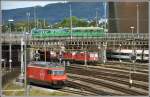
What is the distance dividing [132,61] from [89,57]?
1.19 m

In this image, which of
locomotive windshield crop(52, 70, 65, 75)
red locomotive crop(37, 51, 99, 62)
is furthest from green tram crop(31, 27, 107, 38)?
locomotive windshield crop(52, 70, 65, 75)

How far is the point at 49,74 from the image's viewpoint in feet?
31.2

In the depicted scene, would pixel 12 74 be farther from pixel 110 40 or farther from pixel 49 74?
pixel 110 40

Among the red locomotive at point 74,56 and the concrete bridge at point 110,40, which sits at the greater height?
the concrete bridge at point 110,40

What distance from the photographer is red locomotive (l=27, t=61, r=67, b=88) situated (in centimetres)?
918

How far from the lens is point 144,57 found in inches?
384

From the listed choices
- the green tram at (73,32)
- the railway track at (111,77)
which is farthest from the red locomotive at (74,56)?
the green tram at (73,32)

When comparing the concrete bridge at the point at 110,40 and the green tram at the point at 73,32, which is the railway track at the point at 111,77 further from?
the green tram at the point at 73,32

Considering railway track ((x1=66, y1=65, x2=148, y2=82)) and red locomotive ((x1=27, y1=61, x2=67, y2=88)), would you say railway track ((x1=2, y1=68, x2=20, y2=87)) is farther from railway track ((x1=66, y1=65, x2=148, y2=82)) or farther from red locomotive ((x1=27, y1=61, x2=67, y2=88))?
railway track ((x1=66, y1=65, x2=148, y2=82))

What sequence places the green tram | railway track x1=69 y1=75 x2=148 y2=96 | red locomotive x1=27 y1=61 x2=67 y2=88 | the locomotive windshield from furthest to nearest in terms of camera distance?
the locomotive windshield → the green tram → red locomotive x1=27 y1=61 x2=67 y2=88 → railway track x1=69 y1=75 x2=148 y2=96

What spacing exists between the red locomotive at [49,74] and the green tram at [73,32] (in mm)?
725

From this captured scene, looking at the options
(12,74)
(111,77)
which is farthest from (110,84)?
(12,74)

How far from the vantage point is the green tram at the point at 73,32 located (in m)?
9.28

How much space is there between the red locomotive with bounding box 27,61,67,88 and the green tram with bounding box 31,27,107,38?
2.38 ft
